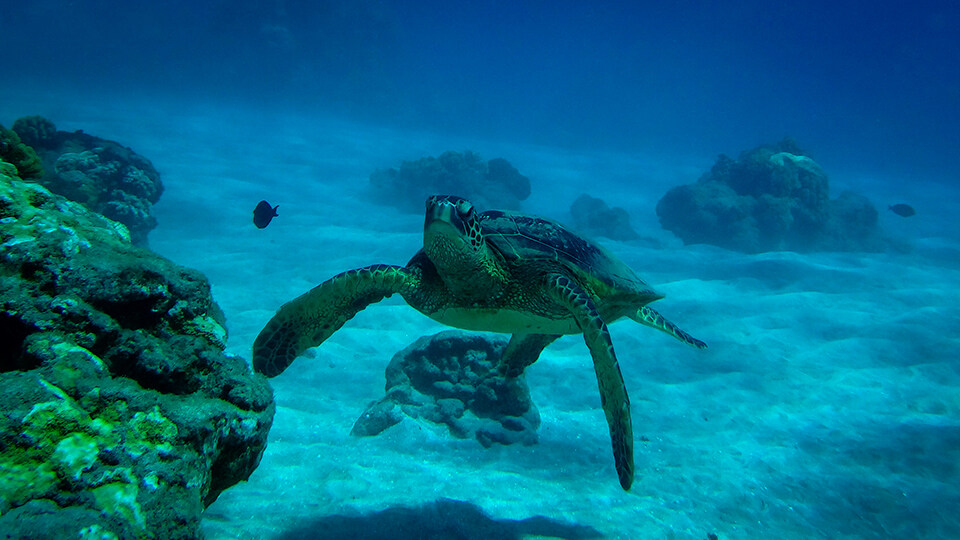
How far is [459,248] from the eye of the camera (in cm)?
382

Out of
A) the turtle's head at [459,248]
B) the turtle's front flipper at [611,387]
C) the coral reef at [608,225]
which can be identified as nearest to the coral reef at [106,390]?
the turtle's head at [459,248]

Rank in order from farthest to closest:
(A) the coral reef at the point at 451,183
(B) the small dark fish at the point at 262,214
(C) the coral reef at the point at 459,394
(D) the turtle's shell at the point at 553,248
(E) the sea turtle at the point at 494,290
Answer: (A) the coral reef at the point at 451,183 → (B) the small dark fish at the point at 262,214 → (C) the coral reef at the point at 459,394 → (D) the turtle's shell at the point at 553,248 → (E) the sea turtle at the point at 494,290

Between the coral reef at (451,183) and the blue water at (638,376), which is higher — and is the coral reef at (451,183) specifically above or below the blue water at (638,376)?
above

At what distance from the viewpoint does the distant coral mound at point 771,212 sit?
59.4ft

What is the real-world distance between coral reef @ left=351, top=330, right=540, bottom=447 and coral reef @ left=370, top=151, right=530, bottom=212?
13.6m

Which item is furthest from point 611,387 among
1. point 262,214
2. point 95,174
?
point 95,174

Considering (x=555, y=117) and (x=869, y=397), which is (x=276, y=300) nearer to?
(x=869, y=397)

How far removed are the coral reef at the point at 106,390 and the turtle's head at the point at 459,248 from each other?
1.69m

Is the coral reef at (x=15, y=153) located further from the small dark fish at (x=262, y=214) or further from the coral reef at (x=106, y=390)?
the small dark fish at (x=262, y=214)

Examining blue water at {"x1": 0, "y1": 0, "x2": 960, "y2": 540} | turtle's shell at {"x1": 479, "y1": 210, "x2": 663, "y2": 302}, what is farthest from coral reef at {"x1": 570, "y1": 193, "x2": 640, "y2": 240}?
turtle's shell at {"x1": 479, "y1": 210, "x2": 663, "y2": 302}

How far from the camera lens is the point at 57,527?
5.20ft

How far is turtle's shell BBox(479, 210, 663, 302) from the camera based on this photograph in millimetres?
4492

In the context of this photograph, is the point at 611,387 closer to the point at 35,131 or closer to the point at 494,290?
the point at 494,290

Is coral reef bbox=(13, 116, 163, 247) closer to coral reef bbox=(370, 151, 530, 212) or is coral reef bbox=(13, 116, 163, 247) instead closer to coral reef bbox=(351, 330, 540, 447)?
→ coral reef bbox=(351, 330, 540, 447)
